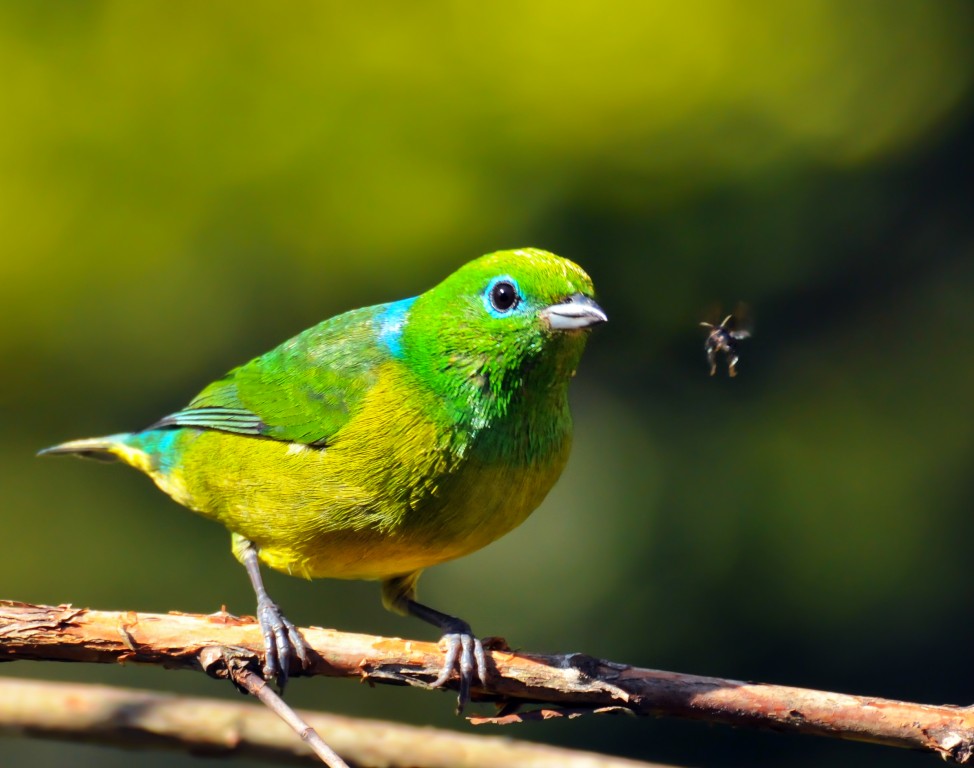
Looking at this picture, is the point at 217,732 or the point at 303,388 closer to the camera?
the point at 217,732

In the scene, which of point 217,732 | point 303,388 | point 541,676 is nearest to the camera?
point 541,676

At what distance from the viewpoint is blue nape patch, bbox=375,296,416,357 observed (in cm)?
380

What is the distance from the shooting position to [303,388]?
3.89 m

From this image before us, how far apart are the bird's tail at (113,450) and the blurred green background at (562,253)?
93 cm

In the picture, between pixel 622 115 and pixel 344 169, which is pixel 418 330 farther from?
pixel 622 115

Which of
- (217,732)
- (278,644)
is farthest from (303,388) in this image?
(217,732)

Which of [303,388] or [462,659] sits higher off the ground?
[303,388]

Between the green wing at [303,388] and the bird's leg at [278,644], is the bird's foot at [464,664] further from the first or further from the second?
the green wing at [303,388]

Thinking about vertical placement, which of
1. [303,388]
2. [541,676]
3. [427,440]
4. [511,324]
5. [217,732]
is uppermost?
[511,324]

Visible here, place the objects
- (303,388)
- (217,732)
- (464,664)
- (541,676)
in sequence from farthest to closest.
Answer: (303,388) → (217,732) → (464,664) → (541,676)

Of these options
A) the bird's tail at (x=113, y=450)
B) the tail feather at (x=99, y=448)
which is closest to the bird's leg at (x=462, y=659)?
the bird's tail at (x=113, y=450)

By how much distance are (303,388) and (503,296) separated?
0.78 meters

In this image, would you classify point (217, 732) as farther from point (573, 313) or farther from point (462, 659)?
point (573, 313)

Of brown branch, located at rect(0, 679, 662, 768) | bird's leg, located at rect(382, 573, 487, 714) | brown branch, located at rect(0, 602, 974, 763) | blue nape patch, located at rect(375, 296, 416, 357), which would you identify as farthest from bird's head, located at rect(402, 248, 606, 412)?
brown branch, located at rect(0, 679, 662, 768)
